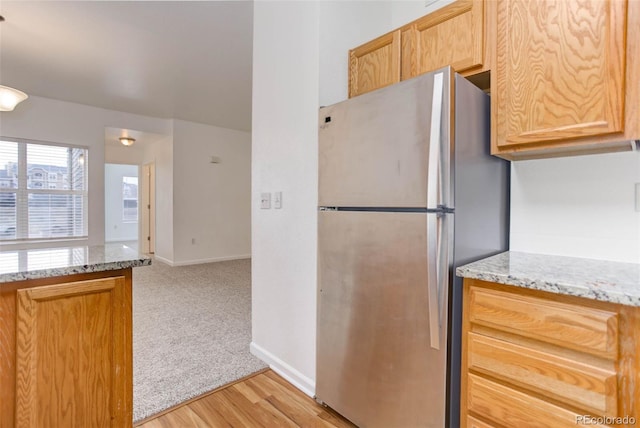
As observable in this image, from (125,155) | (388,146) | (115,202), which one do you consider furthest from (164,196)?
(388,146)

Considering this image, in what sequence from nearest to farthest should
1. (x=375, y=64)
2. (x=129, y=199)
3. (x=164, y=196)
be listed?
1. (x=375, y=64)
2. (x=164, y=196)
3. (x=129, y=199)

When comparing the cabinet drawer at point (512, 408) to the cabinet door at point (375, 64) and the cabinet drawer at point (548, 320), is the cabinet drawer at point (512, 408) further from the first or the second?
the cabinet door at point (375, 64)

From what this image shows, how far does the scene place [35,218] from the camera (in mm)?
4688

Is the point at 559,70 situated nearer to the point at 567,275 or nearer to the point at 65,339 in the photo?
the point at 567,275

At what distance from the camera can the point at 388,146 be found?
1399 mm

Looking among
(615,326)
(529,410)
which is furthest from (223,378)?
(615,326)

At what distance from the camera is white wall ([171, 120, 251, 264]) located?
5.67 metres

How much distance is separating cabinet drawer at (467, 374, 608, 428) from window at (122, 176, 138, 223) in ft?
34.5

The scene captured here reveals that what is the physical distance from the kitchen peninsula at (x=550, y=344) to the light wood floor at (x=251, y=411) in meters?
0.84

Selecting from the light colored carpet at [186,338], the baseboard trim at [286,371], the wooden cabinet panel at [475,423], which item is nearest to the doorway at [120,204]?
the light colored carpet at [186,338]

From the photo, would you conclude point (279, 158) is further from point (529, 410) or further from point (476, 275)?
point (529, 410)

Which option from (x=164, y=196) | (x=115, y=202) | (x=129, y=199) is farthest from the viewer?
(x=129, y=199)

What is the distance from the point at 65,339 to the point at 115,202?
966 cm

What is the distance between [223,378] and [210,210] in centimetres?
448
